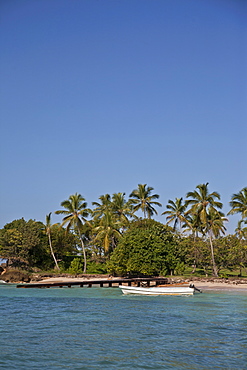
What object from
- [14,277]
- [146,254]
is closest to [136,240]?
[146,254]

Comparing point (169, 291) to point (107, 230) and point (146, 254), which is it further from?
point (107, 230)

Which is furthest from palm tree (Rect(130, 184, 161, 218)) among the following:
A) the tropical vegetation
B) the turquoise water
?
the turquoise water

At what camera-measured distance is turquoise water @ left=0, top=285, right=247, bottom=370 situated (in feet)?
42.3

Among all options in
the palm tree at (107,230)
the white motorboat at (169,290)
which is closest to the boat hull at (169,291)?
the white motorboat at (169,290)

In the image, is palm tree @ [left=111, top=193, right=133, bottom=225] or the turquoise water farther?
palm tree @ [left=111, top=193, right=133, bottom=225]

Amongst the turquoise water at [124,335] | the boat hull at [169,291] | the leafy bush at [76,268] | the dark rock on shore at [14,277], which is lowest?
the turquoise water at [124,335]

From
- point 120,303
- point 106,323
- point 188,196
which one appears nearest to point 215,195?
point 188,196

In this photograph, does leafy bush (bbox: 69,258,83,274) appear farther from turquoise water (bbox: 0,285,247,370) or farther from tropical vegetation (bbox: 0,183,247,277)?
turquoise water (bbox: 0,285,247,370)

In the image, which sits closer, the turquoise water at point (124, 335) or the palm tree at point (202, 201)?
the turquoise water at point (124, 335)

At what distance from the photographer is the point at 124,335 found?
16906 mm

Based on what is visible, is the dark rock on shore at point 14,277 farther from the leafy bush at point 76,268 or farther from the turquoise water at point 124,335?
the turquoise water at point 124,335

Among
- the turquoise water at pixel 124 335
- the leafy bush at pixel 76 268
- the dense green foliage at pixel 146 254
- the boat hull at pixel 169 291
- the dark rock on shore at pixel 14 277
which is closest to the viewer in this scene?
the turquoise water at pixel 124 335

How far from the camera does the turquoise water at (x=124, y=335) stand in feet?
42.3

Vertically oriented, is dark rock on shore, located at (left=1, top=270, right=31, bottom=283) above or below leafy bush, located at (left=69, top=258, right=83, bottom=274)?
below
